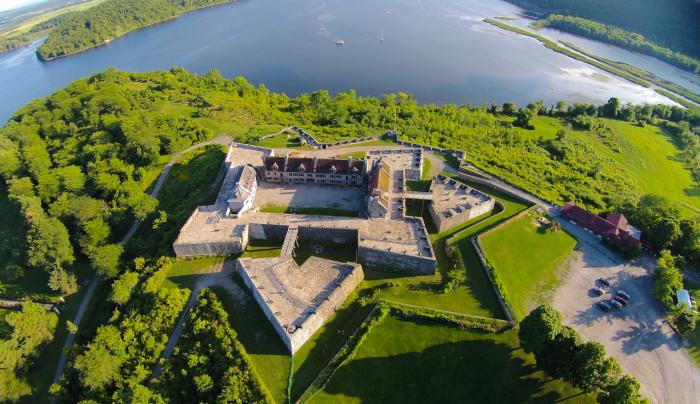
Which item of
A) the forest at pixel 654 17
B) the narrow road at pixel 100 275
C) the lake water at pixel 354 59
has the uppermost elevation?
the forest at pixel 654 17

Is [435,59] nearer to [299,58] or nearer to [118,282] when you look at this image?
[299,58]

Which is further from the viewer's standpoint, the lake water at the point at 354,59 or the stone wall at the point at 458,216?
the lake water at the point at 354,59

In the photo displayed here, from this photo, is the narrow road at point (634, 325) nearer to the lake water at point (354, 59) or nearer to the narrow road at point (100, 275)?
the narrow road at point (100, 275)

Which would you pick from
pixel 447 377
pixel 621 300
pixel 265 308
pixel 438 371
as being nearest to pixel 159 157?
pixel 265 308

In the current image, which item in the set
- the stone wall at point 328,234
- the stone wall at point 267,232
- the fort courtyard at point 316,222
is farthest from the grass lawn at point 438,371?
the stone wall at point 267,232

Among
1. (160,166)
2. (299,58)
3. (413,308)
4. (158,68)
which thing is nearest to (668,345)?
(413,308)

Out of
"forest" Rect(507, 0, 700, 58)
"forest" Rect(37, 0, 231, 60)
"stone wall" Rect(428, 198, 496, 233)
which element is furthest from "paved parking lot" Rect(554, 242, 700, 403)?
"forest" Rect(37, 0, 231, 60)
